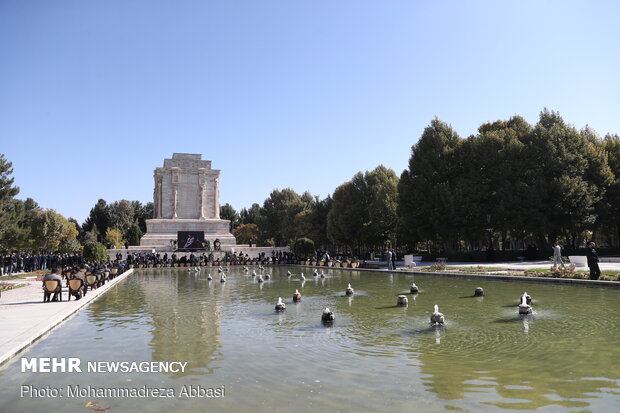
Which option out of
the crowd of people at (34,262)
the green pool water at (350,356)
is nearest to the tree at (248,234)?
the crowd of people at (34,262)

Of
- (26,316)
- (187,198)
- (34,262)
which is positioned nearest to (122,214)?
(187,198)

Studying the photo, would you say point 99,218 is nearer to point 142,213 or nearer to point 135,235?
point 142,213

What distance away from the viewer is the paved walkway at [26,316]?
32.4 ft

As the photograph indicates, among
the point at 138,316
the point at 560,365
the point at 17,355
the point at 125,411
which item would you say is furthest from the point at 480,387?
the point at 138,316

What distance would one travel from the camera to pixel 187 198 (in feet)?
259

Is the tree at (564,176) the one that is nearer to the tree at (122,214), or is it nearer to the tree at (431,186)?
the tree at (431,186)

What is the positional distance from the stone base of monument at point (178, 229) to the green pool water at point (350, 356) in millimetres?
55598

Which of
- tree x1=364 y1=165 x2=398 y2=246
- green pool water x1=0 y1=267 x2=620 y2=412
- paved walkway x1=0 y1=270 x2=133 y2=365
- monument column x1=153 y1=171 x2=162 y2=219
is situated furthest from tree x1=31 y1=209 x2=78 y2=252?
green pool water x1=0 y1=267 x2=620 y2=412

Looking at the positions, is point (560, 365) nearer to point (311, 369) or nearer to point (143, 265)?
point (311, 369)

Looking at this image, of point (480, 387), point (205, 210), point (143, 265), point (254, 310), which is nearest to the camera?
point (480, 387)

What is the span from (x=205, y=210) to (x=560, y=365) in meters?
76.0

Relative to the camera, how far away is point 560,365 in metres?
7.87

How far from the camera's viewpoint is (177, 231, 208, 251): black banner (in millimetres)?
64750
